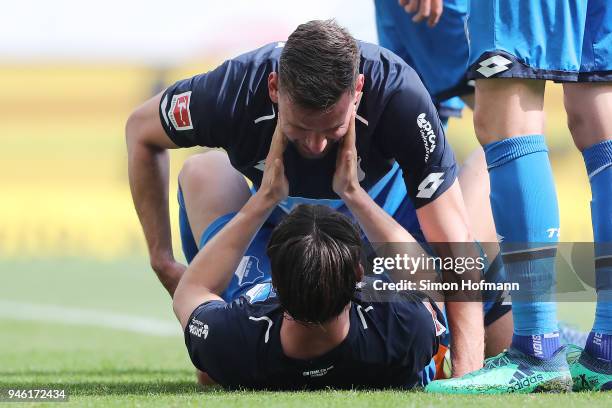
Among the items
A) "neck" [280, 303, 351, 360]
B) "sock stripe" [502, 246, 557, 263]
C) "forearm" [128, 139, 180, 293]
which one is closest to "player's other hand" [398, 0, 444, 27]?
"forearm" [128, 139, 180, 293]

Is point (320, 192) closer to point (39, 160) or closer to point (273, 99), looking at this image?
point (273, 99)

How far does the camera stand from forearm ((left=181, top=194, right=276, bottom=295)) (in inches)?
157

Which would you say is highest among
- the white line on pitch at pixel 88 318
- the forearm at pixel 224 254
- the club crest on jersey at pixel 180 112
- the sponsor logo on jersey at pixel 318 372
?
the club crest on jersey at pixel 180 112

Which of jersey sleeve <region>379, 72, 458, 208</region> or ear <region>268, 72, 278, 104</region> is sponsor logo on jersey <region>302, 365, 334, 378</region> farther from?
ear <region>268, 72, 278, 104</region>

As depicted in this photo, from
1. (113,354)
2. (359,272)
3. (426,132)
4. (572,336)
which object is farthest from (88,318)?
(359,272)

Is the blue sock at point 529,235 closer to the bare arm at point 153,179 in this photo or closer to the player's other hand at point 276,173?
the player's other hand at point 276,173

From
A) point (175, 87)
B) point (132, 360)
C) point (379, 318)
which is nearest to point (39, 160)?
point (132, 360)

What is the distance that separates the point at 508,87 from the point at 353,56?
0.56 metres

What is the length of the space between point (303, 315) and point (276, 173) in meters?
0.79

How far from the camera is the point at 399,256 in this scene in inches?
164

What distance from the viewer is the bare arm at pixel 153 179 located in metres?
4.73

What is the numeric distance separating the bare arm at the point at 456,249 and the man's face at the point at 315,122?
525mm

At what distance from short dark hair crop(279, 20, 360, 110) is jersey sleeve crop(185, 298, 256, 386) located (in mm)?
737

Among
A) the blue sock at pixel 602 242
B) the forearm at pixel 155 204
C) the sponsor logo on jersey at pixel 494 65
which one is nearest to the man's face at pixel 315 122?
the sponsor logo on jersey at pixel 494 65
